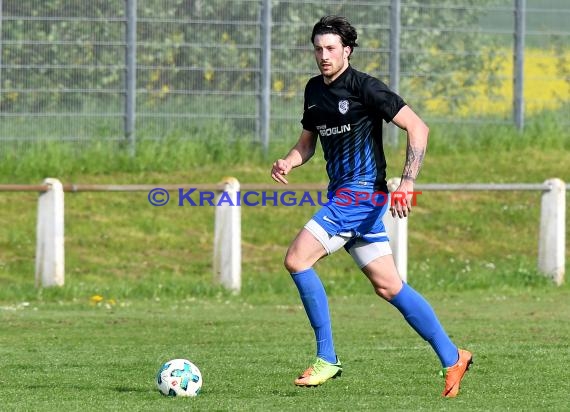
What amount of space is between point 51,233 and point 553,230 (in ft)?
17.6

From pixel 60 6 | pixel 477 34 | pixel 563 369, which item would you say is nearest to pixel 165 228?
pixel 60 6

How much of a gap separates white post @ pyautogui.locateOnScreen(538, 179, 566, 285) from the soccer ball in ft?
27.0

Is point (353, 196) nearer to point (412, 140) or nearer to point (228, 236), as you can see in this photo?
point (412, 140)

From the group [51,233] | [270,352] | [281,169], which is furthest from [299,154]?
[51,233]

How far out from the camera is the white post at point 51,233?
14.9m

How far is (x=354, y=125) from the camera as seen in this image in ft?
27.8

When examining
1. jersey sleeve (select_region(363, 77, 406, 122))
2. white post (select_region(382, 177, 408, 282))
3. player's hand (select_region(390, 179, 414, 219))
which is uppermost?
jersey sleeve (select_region(363, 77, 406, 122))

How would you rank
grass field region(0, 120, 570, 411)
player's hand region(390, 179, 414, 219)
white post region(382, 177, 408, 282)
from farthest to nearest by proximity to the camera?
white post region(382, 177, 408, 282) → grass field region(0, 120, 570, 411) → player's hand region(390, 179, 414, 219)

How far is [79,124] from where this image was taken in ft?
66.0

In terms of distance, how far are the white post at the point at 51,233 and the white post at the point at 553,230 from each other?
520 cm

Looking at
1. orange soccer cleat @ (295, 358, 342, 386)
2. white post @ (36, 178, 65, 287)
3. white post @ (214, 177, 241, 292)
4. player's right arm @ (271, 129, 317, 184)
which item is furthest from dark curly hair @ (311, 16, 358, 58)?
white post @ (36, 178, 65, 287)

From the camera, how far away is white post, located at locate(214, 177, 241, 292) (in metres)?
15.1

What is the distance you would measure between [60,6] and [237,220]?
6.05m

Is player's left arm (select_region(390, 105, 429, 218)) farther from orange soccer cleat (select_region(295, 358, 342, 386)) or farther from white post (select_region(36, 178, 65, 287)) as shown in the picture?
white post (select_region(36, 178, 65, 287))
